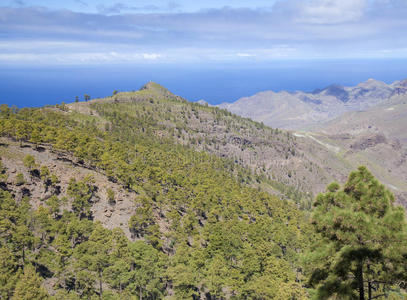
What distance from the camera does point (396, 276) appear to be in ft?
62.9

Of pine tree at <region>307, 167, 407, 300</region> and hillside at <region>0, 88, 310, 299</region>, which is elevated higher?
pine tree at <region>307, 167, 407, 300</region>

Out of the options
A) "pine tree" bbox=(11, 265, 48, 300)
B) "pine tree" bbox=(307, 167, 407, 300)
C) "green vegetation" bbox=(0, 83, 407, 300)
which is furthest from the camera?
"pine tree" bbox=(11, 265, 48, 300)

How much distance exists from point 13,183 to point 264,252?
68.1m

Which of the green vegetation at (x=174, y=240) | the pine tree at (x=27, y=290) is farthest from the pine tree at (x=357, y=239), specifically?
the pine tree at (x=27, y=290)

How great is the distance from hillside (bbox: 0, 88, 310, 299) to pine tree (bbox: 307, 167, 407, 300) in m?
5.88

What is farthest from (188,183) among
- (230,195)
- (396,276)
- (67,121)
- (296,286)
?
(396,276)

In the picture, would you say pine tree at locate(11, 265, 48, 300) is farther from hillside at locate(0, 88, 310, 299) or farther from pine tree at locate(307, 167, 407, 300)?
pine tree at locate(307, 167, 407, 300)

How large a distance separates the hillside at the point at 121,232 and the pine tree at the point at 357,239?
5876mm

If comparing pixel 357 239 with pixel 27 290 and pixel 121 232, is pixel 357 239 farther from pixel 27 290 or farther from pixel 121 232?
pixel 121 232

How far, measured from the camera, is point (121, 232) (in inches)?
2665

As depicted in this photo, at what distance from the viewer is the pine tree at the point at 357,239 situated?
18.3 metres

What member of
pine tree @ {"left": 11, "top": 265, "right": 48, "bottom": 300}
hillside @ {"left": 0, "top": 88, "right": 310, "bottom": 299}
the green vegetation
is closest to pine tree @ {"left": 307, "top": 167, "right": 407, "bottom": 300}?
the green vegetation

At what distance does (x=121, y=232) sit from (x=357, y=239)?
193 feet

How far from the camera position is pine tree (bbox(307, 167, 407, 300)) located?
18.3 metres
